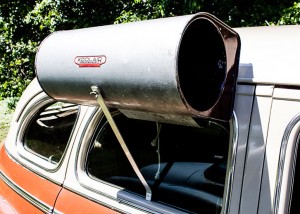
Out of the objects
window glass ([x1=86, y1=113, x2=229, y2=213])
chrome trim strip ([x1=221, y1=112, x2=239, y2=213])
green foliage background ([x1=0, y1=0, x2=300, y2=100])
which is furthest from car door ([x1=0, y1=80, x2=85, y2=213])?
green foliage background ([x1=0, y1=0, x2=300, y2=100])

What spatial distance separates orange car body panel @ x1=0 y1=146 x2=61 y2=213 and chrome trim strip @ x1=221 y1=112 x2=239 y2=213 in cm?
114

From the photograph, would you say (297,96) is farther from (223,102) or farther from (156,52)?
(156,52)

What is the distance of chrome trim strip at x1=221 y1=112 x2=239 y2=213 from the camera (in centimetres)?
142

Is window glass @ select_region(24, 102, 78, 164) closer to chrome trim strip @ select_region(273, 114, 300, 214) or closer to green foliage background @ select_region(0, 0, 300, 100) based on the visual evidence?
chrome trim strip @ select_region(273, 114, 300, 214)

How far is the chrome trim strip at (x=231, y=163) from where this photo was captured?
4.67 feet

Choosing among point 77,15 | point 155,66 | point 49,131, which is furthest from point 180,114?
point 77,15

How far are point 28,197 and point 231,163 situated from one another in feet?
4.81

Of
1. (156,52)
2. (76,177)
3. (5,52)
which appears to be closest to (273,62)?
(156,52)

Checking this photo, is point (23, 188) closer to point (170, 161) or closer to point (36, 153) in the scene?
point (36, 153)

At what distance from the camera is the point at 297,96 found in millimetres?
1282

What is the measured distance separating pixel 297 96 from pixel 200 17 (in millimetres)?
433

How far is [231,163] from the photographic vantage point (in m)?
1.43

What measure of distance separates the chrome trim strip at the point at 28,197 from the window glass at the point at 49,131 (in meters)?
0.25

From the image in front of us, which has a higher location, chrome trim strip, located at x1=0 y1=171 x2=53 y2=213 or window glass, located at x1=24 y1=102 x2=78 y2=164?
window glass, located at x1=24 y1=102 x2=78 y2=164
